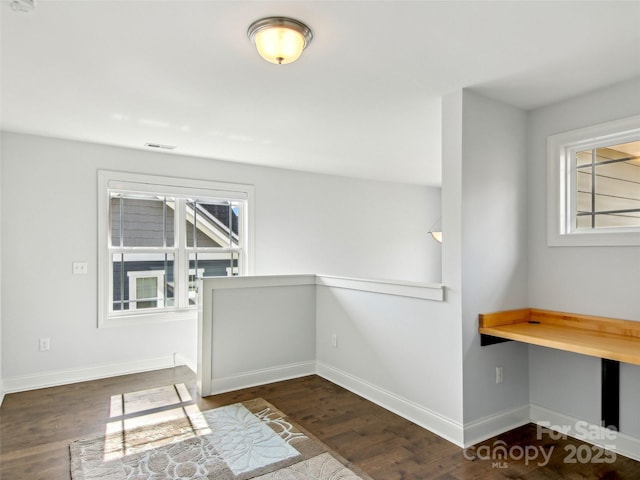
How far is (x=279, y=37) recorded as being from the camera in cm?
197

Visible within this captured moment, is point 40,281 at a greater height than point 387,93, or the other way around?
point 387,93

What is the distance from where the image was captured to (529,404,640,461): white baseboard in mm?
2541

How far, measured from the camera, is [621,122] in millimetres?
2629

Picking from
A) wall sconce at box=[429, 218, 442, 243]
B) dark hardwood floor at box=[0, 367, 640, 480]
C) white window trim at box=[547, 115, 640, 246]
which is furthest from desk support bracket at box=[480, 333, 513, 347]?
wall sconce at box=[429, 218, 442, 243]

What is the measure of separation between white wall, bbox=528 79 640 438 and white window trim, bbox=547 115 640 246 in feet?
0.16

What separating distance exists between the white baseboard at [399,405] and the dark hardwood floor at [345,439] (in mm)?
65

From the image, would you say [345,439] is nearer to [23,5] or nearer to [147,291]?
[147,291]

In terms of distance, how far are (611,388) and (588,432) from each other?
18.6 inches

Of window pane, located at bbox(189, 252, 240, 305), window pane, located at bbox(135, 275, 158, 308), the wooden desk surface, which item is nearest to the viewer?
the wooden desk surface

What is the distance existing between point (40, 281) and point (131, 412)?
167cm

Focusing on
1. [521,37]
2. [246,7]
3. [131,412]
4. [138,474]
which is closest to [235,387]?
[131,412]

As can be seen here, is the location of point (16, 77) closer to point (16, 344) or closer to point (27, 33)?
point (27, 33)

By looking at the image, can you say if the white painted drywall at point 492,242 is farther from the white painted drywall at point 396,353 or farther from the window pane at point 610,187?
the window pane at point 610,187

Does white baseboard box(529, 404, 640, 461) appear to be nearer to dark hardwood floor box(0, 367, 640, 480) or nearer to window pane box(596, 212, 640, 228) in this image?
dark hardwood floor box(0, 367, 640, 480)
